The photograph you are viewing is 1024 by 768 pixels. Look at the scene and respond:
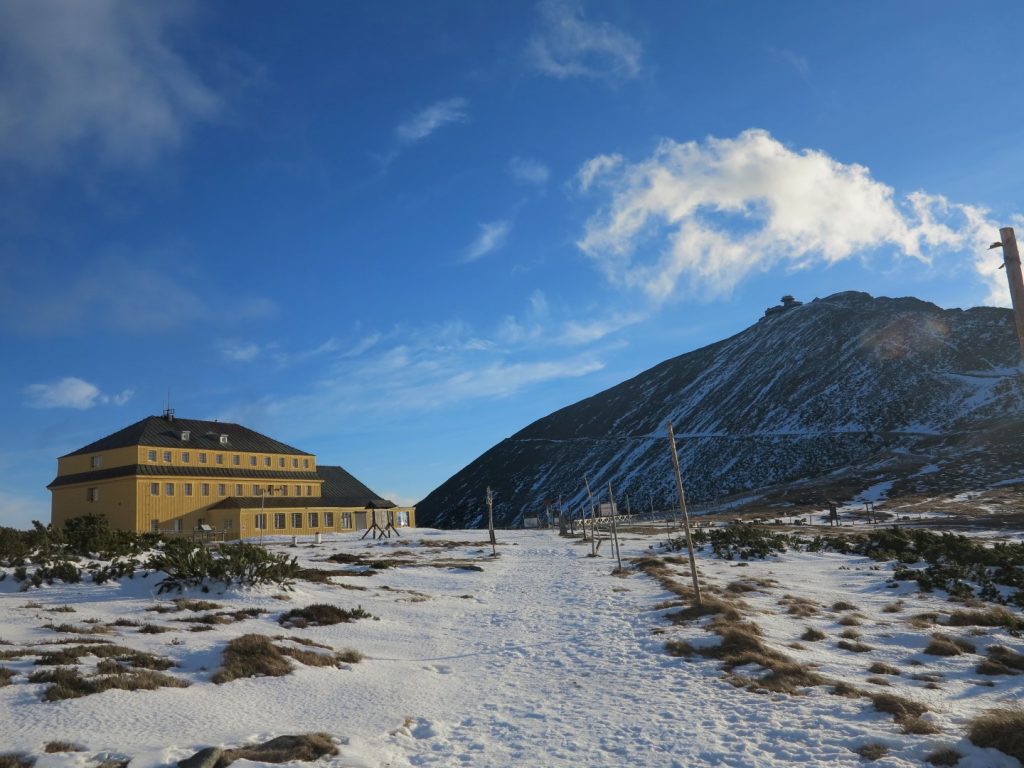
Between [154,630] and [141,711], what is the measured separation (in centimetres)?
576

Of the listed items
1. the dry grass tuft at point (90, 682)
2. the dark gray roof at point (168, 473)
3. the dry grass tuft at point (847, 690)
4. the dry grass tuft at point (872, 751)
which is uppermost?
the dark gray roof at point (168, 473)

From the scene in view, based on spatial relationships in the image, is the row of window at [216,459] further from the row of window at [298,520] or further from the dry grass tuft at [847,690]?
the dry grass tuft at [847,690]

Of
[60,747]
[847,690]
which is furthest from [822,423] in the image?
[60,747]

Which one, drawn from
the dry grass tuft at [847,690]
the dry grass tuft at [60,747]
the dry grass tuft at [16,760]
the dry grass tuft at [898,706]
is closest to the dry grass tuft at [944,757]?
the dry grass tuft at [898,706]

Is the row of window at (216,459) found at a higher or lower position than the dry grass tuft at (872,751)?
higher

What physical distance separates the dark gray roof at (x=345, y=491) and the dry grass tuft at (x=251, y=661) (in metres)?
54.0

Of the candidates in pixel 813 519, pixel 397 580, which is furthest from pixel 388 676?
pixel 813 519

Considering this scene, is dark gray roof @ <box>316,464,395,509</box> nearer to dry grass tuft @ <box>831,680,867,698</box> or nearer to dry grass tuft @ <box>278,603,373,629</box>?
dry grass tuft @ <box>278,603,373,629</box>

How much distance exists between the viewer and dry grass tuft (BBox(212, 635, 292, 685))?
11.6 m

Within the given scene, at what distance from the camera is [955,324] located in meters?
175

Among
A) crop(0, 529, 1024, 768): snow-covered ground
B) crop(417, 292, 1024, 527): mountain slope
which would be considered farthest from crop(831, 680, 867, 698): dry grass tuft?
crop(417, 292, 1024, 527): mountain slope

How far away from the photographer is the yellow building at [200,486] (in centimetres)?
5706

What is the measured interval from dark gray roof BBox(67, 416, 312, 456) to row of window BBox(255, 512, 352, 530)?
7775mm

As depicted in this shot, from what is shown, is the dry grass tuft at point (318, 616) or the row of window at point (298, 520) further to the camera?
the row of window at point (298, 520)
